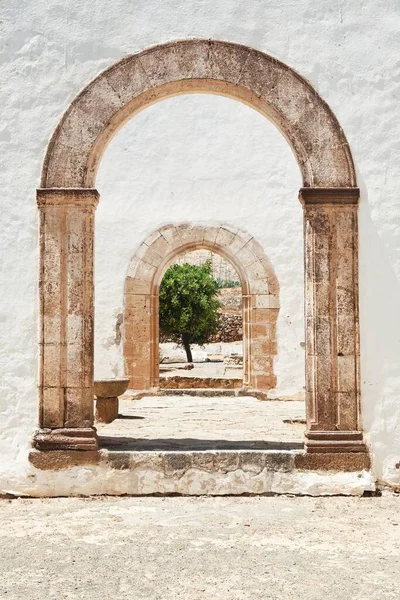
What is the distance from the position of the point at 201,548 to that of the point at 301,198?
245cm

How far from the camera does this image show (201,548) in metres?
3.38

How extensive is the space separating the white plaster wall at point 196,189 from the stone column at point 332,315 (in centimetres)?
521

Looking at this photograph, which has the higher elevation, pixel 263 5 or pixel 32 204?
pixel 263 5

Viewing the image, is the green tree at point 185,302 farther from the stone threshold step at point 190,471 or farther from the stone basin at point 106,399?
the stone threshold step at point 190,471

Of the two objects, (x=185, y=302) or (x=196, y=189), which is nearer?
(x=196, y=189)

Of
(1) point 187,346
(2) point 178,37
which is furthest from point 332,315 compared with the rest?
(1) point 187,346

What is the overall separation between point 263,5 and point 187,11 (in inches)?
21.5

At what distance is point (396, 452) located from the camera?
4.44 m

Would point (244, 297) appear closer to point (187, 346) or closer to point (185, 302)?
point (185, 302)

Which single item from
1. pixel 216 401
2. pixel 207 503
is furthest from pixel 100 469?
pixel 216 401

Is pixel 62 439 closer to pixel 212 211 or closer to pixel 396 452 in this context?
pixel 396 452

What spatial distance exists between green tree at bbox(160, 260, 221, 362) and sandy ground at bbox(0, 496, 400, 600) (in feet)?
42.3

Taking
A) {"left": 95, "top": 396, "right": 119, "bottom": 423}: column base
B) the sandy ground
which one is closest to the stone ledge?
the sandy ground

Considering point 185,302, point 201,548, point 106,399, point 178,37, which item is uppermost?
point 178,37
